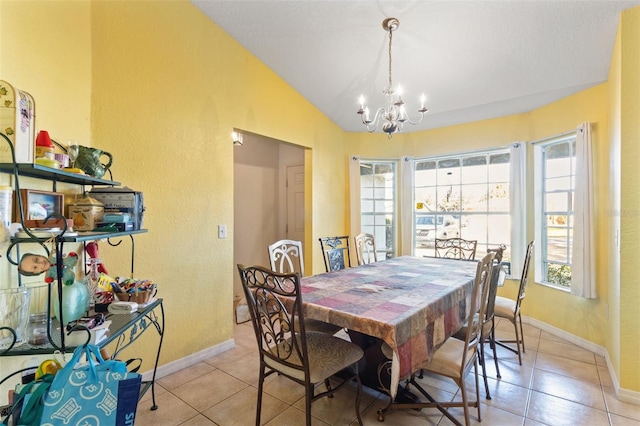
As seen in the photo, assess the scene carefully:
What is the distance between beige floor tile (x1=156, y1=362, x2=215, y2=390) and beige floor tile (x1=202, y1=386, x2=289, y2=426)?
0.44 metres

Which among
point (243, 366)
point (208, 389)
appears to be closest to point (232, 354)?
point (243, 366)

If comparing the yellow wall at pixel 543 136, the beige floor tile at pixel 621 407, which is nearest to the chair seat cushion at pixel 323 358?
the beige floor tile at pixel 621 407

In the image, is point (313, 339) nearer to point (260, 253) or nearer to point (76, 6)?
point (76, 6)

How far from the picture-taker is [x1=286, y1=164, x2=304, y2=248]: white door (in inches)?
190

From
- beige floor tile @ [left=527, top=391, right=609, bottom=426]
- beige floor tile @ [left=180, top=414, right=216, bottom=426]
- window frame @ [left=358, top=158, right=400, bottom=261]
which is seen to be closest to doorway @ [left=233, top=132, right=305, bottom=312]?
window frame @ [left=358, top=158, right=400, bottom=261]

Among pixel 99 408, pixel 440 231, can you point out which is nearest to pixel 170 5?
pixel 99 408

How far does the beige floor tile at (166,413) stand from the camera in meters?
1.81

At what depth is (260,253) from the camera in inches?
186

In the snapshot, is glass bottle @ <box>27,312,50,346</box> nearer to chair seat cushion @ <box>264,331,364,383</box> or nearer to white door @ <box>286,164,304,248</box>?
chair seat cushion @ <box>264,331,364,383</box>

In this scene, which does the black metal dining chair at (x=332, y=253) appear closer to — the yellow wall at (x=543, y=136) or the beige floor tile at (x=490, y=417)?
the beige floor tile at (x=490, y=417)

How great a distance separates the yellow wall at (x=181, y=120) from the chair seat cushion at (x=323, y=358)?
1.18 metres

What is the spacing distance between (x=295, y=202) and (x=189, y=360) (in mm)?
2863

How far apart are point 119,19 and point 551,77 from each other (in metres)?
3.56

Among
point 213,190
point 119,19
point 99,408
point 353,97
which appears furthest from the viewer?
point 353,97
